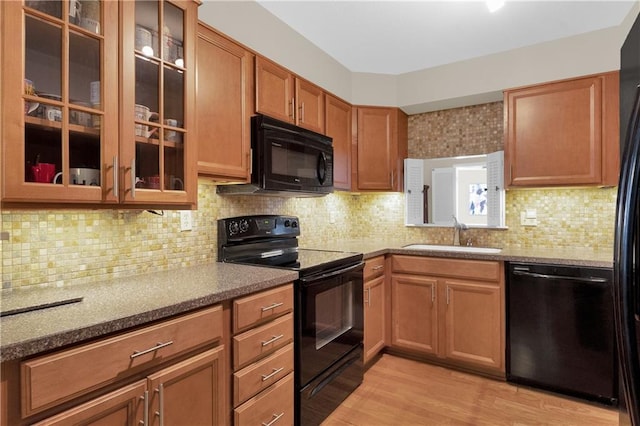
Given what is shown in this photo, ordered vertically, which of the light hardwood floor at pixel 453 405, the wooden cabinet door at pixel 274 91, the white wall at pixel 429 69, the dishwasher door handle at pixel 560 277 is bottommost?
the light hardwood floor at pixel 453 405

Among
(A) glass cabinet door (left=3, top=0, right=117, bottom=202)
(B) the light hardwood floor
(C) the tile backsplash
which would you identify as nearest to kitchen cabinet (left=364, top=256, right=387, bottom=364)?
(B) the light hardwood floor

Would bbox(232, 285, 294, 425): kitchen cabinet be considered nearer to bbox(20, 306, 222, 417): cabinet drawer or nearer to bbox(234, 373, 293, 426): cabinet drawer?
bbox(234, 373, 293, 426): cabinet drawer

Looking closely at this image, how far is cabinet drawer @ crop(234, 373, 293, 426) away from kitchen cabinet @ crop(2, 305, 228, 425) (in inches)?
4.1

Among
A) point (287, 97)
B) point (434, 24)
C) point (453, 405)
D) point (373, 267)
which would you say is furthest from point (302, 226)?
point (434, 24)

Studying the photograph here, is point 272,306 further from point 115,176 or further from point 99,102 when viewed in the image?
point 99,102

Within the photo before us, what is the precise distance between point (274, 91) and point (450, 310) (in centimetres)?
196

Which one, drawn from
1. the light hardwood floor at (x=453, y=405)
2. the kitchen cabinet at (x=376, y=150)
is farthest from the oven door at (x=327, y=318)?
the kitchen cabinet at (x=376, y=150)

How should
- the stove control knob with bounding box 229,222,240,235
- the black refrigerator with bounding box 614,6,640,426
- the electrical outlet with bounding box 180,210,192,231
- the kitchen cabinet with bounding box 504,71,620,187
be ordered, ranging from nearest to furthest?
the black refrigerator with bounding box 614,6,640,426 → the electrical outlet with bounding box 180,210,192,231 → the stove control knob with bounding box 229,222,240,235 → the kitchen cabinet with bounding box 504,71,620,187

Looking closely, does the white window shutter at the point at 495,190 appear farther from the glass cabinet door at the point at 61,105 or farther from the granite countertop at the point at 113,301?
the glass cabinet door at the point at 61,105

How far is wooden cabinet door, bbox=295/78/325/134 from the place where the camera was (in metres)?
2.40

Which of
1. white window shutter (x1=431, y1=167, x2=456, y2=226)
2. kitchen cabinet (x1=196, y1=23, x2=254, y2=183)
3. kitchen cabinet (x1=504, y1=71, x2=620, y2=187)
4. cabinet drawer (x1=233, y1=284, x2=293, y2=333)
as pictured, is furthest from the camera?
white window shutter (x1=431, y1=167, x2=456, y2=226)

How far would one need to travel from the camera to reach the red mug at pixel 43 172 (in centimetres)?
111

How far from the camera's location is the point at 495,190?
2.88m

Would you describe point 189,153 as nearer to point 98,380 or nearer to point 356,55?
point 98,380
